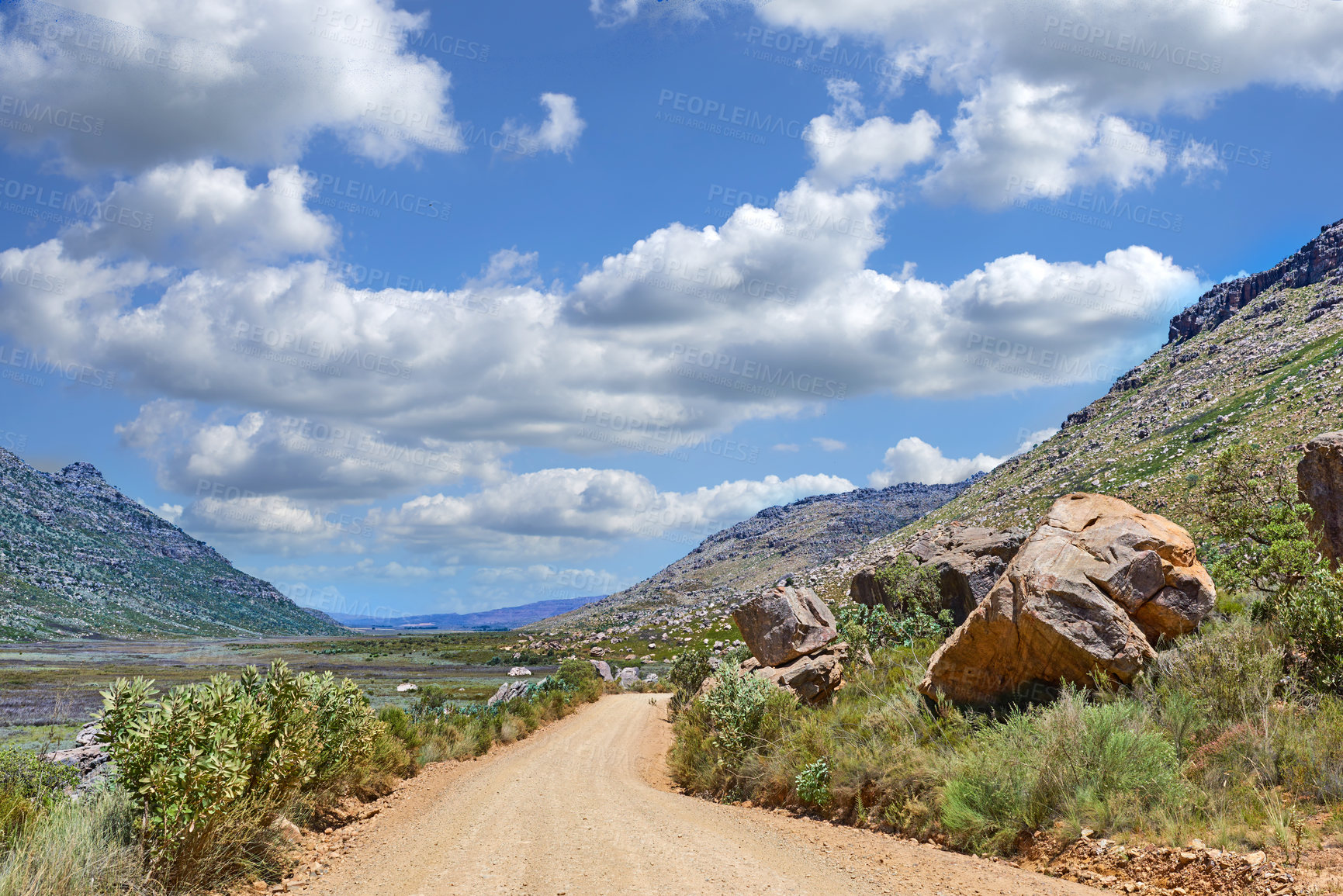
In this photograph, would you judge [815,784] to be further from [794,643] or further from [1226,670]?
[794,643]

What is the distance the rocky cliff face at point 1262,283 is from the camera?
404ft

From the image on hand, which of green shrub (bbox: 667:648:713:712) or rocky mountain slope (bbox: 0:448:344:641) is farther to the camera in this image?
rocky mountain slope (bbox: 0:448:344:641)

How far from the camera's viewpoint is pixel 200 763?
773cm

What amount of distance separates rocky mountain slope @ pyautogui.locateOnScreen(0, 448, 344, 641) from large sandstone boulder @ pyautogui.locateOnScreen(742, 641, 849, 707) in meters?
118

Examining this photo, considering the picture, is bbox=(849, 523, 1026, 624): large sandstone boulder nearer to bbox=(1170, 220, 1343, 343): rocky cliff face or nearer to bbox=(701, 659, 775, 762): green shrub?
bbox=(701, 659, 775, 762): green shrub

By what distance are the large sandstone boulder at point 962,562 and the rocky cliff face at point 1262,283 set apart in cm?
14032

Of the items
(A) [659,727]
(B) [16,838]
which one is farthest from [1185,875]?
(A) [659,727]

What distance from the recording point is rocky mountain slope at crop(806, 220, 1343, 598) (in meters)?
71.3

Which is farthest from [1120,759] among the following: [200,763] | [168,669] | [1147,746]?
[168,669]

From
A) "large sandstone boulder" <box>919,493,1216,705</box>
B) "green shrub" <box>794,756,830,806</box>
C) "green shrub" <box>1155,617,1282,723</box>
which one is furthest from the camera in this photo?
"green shrub" <box>794,756,830,806</box>

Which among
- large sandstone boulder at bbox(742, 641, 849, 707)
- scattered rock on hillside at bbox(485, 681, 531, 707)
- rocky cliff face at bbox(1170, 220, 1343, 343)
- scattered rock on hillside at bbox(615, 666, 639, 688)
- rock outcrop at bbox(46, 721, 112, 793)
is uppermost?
rocky cliff face at bbox(1170, 220, 1343, 343)

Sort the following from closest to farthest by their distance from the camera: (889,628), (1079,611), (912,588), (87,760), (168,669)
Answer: (1079,611), (87,760), (889,628), (912,588), (168,669)

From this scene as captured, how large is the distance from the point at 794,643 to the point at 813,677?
2.02 meters

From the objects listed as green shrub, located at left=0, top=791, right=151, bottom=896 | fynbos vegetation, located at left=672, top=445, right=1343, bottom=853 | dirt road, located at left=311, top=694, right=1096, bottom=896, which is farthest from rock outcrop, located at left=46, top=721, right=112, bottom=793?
fynbos vegetation, located at left=672, top=445, right=1343, bottom=853
